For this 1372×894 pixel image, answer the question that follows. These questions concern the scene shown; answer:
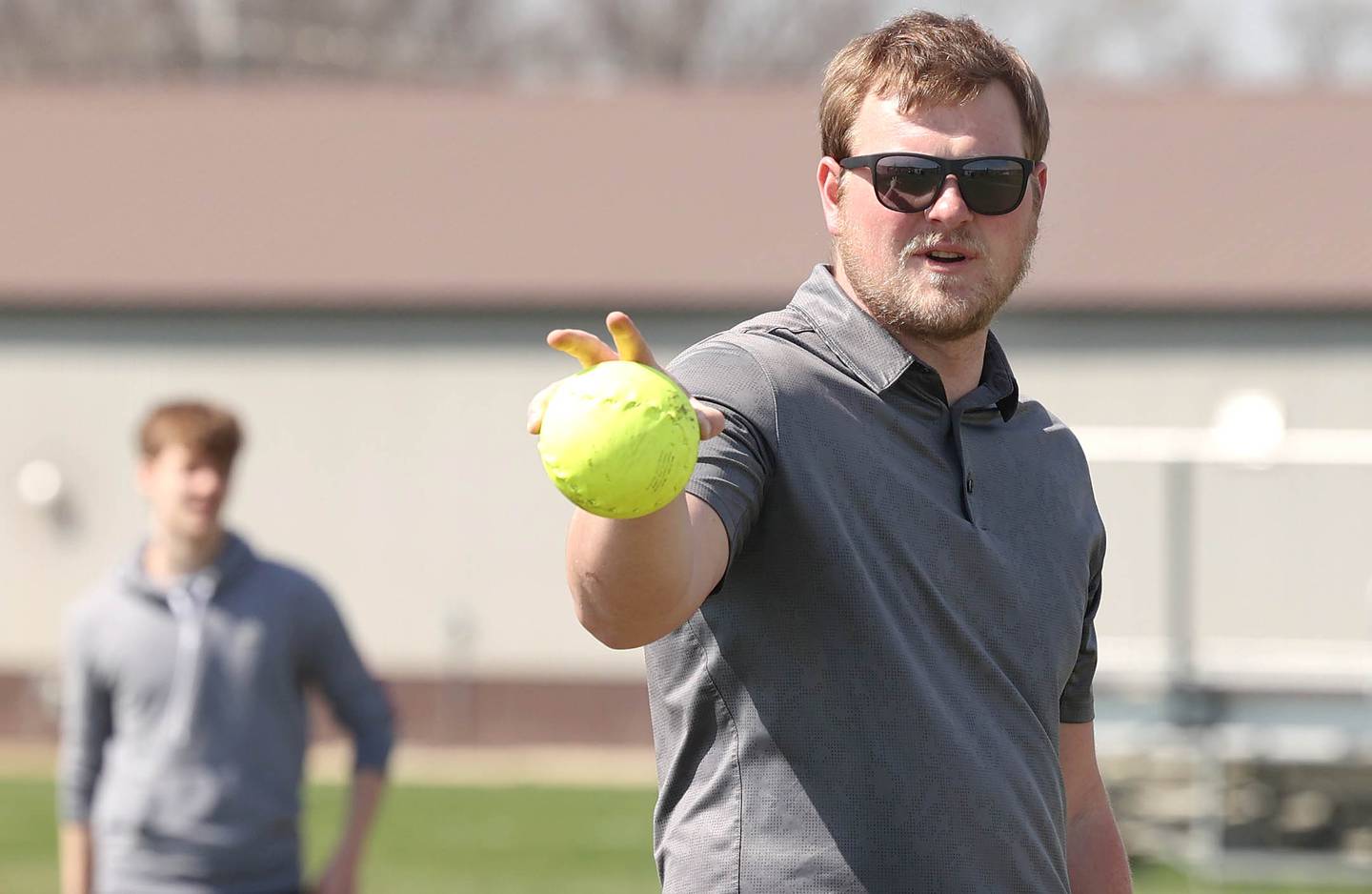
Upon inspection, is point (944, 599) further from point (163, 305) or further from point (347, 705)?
point (163, 305)

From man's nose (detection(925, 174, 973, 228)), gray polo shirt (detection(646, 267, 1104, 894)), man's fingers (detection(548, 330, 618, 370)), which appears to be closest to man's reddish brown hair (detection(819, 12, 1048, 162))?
man's nose (detection(925, 174, 973, 228))

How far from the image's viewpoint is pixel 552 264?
24094 millimetres

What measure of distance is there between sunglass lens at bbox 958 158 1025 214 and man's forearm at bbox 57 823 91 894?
3886 millimetres

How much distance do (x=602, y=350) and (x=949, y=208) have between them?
0.74 m

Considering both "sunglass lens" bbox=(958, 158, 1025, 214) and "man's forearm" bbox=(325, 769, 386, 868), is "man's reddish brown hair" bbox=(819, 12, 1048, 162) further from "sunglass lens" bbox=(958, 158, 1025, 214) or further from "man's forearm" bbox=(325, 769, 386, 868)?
"man's forearm" bbox=(325, 769, 386, 868)

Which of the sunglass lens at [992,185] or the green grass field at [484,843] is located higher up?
the sunglass lens at [992,185]

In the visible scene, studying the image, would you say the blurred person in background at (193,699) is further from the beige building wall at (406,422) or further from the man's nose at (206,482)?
the beige building wall at (406,422)

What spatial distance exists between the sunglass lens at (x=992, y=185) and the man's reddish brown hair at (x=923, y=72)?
10cm

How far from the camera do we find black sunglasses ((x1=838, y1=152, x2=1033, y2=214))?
307cm

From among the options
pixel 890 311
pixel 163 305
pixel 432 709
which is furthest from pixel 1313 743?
pixel 163 305

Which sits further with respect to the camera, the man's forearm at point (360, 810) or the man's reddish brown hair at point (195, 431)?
the man's forearm at point (360, 810)

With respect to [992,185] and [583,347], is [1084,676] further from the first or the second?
[583,347]

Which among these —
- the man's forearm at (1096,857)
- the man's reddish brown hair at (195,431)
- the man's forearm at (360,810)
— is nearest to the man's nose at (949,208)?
the man's forearm at (1096,857)

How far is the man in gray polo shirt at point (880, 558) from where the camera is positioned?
2.86 m
